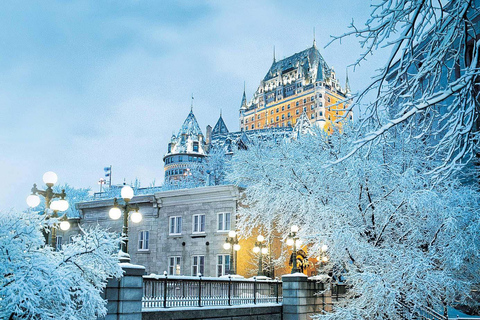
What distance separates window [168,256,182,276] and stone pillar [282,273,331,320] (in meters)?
13.5

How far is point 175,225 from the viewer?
1435 inches

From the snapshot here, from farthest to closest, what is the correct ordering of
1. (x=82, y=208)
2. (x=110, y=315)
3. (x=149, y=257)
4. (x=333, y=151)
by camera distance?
(x=82, y=208), (x=149, y=257), (x=333, y=151), (x=110, y=315)

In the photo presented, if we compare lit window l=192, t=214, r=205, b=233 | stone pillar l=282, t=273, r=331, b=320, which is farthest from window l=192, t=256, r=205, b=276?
stone pillar l=282, t=273, r=331, b=320

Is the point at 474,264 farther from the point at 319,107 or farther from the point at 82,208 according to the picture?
the point at 319,107

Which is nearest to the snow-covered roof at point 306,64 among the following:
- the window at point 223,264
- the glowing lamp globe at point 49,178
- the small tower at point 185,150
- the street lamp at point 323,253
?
the small tower at point 185,150

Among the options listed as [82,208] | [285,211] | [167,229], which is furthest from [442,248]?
[82,208]

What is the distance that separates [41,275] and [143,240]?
29.3m

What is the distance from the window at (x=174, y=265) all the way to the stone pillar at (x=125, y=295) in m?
21.8

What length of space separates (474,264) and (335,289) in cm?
1006

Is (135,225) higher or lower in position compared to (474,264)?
higher

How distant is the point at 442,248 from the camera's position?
750 inches

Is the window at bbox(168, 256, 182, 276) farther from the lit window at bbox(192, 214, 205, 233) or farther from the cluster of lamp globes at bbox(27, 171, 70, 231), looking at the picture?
the cluster of lamp globes at bbox(27, 171, 70, 231)

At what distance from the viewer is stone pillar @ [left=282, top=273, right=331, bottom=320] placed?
23.2 metres

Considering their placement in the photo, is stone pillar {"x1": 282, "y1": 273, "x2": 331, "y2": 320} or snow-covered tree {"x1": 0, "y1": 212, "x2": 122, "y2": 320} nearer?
snow-covered tree {"x1": 0, "y1": 212, "x2": 122, "y2": 320}
